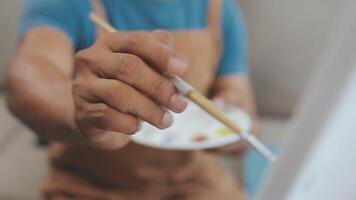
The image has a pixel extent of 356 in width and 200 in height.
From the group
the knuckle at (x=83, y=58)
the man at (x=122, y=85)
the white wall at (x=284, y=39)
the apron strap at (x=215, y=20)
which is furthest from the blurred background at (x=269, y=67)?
the knuckle at (x=83, y=58)

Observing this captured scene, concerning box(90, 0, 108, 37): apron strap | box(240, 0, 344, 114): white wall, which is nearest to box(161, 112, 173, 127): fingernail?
box(90, 0, 108, 37): apron strap

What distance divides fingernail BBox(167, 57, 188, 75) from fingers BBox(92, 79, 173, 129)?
2 cm

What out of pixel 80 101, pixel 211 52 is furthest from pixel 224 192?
pixel 80 101

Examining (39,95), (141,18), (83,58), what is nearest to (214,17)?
(141,18)

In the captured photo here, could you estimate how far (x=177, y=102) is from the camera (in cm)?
32

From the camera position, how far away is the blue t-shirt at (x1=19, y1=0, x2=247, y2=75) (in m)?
0.54

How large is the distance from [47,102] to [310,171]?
0.32m

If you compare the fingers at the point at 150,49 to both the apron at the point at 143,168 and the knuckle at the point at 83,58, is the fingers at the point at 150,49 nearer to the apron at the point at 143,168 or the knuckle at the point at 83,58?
the knuckle at the point at 83,58

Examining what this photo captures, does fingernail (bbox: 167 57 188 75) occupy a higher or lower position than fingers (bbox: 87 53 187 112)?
higher

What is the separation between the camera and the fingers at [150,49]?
0.32 m

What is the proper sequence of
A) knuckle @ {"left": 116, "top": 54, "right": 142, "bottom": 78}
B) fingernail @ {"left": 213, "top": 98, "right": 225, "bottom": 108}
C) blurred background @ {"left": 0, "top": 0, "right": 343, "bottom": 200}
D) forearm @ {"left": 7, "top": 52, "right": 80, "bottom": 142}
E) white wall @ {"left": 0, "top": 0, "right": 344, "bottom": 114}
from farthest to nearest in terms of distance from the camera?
white wall @ {"left": 0, "top": 0, "right": 344, "bottom": 114} → blurred background @ {"left": 0, "top": 0, "right": 343, "bottom": 200} → fingernail @ {"left": 213, "top": 98, "right": 225, "bottom": 108} → forearm @ {"left": 7, "top": 52, "right": 80, "bottom": 142} → knuckle @ {"left": 116, "top": 54, "right": 142, "bottom": 78}

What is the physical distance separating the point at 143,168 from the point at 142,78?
1.34 feet

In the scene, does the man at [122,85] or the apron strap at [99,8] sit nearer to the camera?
the man at [122,85]

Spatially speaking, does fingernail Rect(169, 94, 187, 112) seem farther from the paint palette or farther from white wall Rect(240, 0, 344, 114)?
white wall Rect(240, 0, 344, 114)
